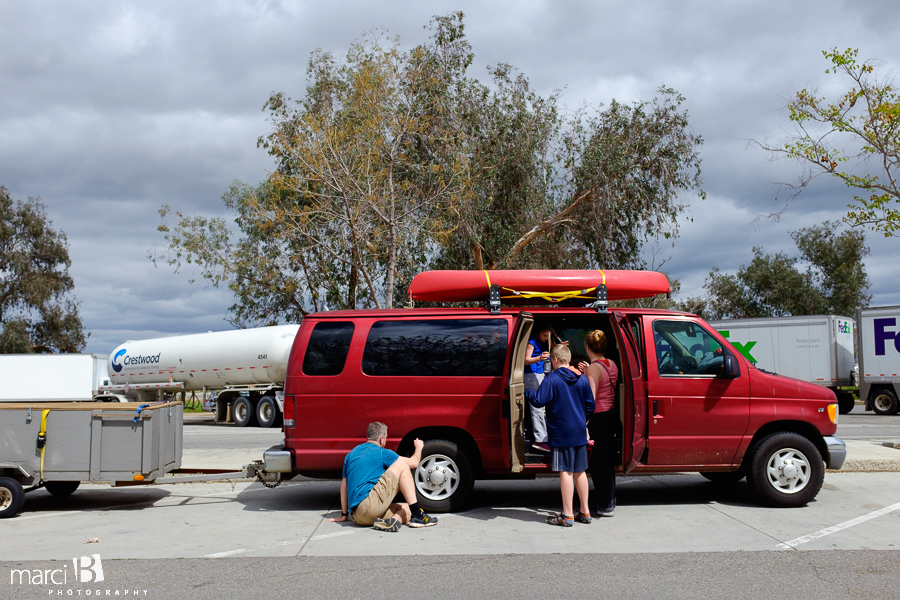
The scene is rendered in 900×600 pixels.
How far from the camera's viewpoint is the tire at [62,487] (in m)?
8.95

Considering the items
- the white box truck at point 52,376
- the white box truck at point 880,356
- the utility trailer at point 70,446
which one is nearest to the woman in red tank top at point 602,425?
the utility trailer at point 70,446


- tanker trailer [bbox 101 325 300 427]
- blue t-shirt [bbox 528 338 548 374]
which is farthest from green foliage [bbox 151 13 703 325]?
blue t-shirt [bbox 528 338 548 374]

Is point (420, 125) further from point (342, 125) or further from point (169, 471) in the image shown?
point (169, 471)

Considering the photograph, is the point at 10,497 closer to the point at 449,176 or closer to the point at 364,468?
the point at 364,468

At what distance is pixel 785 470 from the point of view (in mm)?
7762

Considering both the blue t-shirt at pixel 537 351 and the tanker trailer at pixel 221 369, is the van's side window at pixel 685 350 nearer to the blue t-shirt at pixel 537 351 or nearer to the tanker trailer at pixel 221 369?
the blue t-shirt at pixel 537 351

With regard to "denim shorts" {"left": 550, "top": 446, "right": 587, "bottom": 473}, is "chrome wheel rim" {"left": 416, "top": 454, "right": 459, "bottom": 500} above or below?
below

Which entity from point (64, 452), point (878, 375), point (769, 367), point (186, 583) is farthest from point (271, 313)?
point (186, 583)

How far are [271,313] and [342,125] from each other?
517 inches

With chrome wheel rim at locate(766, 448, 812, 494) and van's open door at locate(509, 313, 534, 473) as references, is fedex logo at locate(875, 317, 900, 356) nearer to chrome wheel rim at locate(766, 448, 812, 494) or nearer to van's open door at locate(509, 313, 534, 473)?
chrome wheel rim at locate(766, 448, 812, 494)

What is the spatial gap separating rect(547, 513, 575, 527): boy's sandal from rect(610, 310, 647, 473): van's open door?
35.6 inches

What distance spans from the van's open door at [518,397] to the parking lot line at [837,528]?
2458 mm

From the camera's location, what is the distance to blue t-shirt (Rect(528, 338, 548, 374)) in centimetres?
816

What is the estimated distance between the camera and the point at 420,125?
75.0 feet
